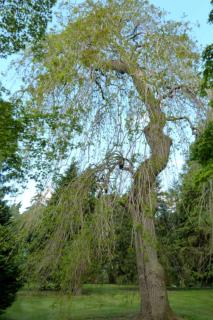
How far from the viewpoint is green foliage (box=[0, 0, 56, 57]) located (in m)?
7.02

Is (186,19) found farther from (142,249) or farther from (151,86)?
(142,249)

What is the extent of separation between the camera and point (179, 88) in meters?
7.35

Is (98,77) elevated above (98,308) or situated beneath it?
elevated above

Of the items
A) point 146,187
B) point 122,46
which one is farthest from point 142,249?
point 122,46

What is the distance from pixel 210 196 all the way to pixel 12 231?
11.8ft

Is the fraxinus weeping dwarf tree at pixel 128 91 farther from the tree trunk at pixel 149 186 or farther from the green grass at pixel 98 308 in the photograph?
the green grass at pixel 98 308

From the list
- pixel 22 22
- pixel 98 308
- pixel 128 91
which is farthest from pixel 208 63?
pixel 98 308

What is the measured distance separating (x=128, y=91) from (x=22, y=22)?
2.35m

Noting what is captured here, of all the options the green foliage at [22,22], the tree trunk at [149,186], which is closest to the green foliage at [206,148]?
the tree trunk at [149,186]

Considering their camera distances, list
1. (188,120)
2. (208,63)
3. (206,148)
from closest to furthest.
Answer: (206,148), (208,63), (188,120)

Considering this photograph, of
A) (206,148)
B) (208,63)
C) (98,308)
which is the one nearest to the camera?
(206,148)

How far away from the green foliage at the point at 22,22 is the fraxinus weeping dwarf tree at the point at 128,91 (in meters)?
0.33

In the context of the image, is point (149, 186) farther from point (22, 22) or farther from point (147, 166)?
point (22, 22)

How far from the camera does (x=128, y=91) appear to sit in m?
6.48
